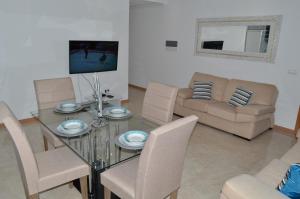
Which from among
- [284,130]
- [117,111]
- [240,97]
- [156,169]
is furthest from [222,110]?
[156,169]

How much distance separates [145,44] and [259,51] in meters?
3.29

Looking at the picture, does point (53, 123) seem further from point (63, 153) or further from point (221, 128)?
point (221, 128)

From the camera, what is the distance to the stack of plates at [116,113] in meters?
2.36

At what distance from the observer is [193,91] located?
449 centimetres

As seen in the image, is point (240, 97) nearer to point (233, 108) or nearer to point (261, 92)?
point (233, 108)

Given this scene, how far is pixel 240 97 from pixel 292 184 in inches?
104

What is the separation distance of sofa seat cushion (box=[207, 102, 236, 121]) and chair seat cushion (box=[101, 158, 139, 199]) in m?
2.32

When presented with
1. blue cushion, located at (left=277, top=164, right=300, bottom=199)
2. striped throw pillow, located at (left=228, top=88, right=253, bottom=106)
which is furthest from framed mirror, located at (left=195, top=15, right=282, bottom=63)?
blue cushion, located at (left=277, top=164, right=300, bottom=199)

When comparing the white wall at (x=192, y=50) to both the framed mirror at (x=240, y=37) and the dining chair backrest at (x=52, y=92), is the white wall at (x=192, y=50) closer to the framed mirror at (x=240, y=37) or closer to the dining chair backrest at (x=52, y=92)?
the framed mirror at (x=240, y=37)

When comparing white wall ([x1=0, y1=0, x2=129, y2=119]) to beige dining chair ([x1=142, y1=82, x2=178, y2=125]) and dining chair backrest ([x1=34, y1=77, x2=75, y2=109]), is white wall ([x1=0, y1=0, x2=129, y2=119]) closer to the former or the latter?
dining chair backrest ([x1=34, y1=77, x2=75, y2=109])

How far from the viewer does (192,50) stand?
532 cm

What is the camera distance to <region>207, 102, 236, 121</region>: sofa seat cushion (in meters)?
3.68

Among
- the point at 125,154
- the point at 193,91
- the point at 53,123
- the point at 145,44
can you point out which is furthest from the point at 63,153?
the point at 145,44

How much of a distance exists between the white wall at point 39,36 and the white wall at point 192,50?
1616 millimetres
